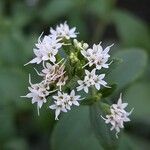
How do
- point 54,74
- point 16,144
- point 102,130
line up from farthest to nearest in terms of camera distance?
point 16,144, point 102,130, point 54,74

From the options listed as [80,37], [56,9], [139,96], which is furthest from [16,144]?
[56,9]

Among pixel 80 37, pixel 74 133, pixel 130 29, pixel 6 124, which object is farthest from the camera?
pixel 130 29

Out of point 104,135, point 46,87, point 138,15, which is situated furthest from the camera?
point 138,15

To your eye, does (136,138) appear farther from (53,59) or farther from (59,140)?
(53,59)

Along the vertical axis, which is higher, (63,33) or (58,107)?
(63,33)

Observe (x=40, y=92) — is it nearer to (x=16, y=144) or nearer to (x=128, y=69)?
(x=128, y=69)

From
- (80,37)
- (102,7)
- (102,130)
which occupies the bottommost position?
(102,130)

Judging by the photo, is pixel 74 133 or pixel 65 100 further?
pixel 74 133

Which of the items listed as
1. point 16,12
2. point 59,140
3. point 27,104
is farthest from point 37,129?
point 16,12
